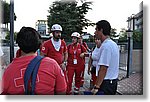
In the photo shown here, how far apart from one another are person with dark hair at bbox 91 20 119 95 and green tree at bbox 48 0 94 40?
0.50ft

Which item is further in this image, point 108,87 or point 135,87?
point 135,87

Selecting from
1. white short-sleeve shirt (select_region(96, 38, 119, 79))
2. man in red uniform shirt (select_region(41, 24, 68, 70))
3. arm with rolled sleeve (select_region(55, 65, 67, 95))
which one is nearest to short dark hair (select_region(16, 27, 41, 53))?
arm with rolled sleeve (select_region(55, 65, 67, 95))

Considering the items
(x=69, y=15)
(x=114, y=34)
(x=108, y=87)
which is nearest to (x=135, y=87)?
(x=108, y=87)

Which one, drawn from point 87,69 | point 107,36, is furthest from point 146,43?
point 87,69

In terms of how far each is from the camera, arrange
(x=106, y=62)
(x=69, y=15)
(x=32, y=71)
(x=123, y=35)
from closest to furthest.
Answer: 1. (x=32, y=71)
2. (x=106, y=62)
3. (x=69, y=15)
4. (x=123, y=35)

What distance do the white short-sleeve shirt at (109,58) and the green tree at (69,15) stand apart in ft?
0.78

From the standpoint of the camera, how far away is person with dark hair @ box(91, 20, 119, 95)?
1384 millimetres

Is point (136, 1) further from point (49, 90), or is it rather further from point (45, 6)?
point (49, 90)

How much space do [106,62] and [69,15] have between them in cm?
42

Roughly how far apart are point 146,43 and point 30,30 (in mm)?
893

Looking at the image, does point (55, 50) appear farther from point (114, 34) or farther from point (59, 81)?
point (59, 81)

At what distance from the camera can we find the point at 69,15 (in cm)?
157

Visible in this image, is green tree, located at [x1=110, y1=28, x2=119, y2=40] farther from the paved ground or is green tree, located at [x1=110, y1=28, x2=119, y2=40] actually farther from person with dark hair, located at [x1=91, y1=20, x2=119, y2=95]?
the paved ground

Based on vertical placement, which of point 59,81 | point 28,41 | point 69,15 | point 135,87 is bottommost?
point 135,87
